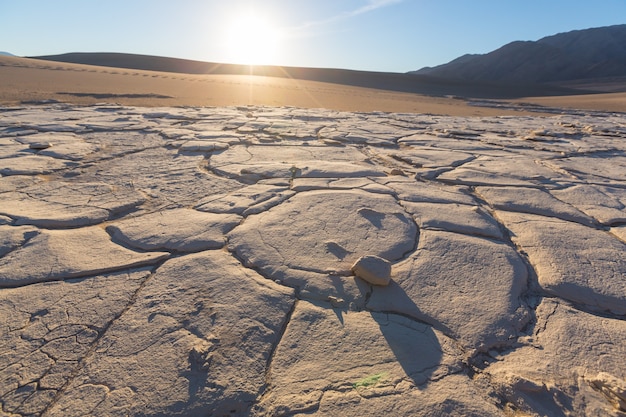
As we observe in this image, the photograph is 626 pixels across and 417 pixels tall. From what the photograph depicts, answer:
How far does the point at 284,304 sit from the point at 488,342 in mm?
554

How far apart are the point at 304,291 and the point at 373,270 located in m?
0.23

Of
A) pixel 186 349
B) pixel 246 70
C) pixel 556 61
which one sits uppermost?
pixel 556 61

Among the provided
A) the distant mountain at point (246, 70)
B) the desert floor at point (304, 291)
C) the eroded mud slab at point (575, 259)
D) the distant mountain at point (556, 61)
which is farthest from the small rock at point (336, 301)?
the distant mountain at point (556, 61)

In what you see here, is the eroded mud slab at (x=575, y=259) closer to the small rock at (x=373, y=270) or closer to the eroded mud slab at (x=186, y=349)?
the small rock at (x=373, y=270)

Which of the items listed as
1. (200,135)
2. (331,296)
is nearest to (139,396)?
(331,296)

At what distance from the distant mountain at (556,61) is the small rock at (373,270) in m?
55.3

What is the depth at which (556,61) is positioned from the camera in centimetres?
5303

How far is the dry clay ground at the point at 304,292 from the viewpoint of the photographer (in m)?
0.79

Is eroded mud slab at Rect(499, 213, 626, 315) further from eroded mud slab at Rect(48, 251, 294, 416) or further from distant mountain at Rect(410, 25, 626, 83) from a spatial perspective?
distant mountain at Rect(410, 25, 626, 83)

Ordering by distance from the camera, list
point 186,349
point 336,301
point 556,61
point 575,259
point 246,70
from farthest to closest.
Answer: point 556,61 < point 246,70 < point 575,259 < point 336,301 < point 186,349

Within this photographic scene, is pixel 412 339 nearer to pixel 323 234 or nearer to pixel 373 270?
pixel 373 270

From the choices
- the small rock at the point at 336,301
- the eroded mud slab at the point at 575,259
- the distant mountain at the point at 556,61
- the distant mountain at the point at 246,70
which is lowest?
the small rock at the point at 336,301

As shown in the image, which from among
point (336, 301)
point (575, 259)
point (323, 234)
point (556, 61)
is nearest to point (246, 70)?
point (323, 234)

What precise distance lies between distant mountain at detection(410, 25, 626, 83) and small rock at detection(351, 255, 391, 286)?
55289 mm
